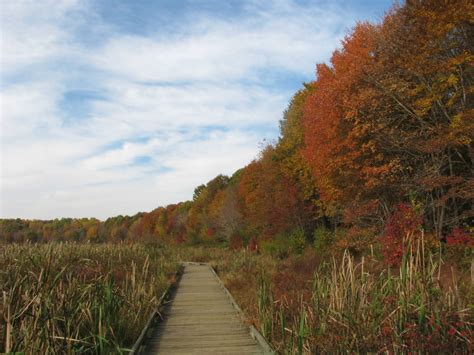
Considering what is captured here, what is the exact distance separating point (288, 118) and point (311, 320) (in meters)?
33.3

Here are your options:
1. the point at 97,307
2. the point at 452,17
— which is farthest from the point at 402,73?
the point at 97,307

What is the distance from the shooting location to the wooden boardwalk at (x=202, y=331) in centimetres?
691

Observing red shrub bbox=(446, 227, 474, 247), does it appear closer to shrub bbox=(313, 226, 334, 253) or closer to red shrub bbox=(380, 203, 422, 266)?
red shrub bbox=(380, 203, 422, 266)

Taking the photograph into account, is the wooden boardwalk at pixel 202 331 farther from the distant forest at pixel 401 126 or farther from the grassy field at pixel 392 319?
the distant forest at pixel 401 126

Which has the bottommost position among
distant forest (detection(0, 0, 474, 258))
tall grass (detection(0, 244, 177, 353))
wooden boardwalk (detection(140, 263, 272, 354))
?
wooden boardwalk (detection(140, 263, 272, 354))

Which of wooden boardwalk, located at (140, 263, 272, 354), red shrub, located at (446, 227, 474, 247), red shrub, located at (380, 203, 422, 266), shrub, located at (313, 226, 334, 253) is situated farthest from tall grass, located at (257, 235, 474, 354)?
shrub, located at (313, 226, 334, 253)

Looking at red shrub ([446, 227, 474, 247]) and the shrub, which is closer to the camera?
red shrub ([446, 227, 474, 247])

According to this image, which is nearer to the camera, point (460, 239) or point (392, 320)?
point (392, 320)

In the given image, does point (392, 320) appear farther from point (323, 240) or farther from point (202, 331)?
point (323, 240)

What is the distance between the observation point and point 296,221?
3145 centimetres

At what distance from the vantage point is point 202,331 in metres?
8.27

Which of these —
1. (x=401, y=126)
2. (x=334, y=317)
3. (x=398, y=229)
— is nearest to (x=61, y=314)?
(x=334, y=317)

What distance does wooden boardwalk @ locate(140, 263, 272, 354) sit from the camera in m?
6.91

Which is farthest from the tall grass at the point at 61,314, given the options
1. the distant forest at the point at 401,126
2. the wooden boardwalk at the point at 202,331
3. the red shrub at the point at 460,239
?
the distant forest at the point at 401,126
